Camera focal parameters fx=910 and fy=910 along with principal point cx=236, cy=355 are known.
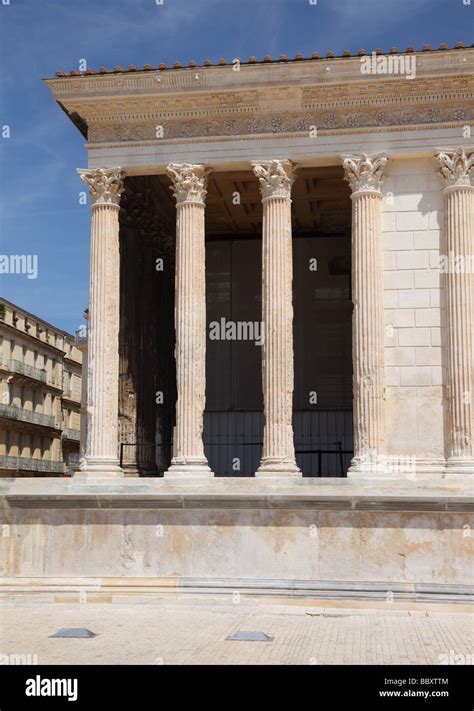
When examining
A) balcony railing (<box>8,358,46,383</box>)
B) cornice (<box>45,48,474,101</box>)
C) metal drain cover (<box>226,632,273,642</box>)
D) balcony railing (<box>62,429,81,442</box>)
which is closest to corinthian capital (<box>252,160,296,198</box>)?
cornice (<box>45,48,474,101</box>)

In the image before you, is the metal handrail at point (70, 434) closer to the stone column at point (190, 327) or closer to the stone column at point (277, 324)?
the stone column at point (190, 327)

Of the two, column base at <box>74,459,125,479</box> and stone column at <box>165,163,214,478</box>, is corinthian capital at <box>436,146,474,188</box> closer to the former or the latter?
stone column at <box>165,163,214,478</box>

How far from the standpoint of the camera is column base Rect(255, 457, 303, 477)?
1972 centimetres

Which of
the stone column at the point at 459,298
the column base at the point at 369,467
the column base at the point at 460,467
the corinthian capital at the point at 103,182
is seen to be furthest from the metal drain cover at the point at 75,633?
the corinthian capital at the point at 103,182

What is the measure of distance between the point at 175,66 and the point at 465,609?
528 inches

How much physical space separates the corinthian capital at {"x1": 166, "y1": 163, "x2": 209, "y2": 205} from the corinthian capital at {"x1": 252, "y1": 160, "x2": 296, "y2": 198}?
135 centimetres

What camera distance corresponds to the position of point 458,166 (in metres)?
20.4

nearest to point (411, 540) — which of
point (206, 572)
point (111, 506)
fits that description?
point (206, 572)

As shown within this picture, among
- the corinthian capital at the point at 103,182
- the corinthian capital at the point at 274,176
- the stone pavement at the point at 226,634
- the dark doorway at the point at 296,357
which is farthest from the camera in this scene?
the dark doorway at the point at 296,357

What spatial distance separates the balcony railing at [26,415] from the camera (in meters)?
53.6

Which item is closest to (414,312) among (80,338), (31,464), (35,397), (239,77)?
(239,77)

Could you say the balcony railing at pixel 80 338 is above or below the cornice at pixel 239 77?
below

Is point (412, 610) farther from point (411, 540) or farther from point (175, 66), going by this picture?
point (175, 66)

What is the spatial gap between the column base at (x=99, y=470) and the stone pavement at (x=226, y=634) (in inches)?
127
